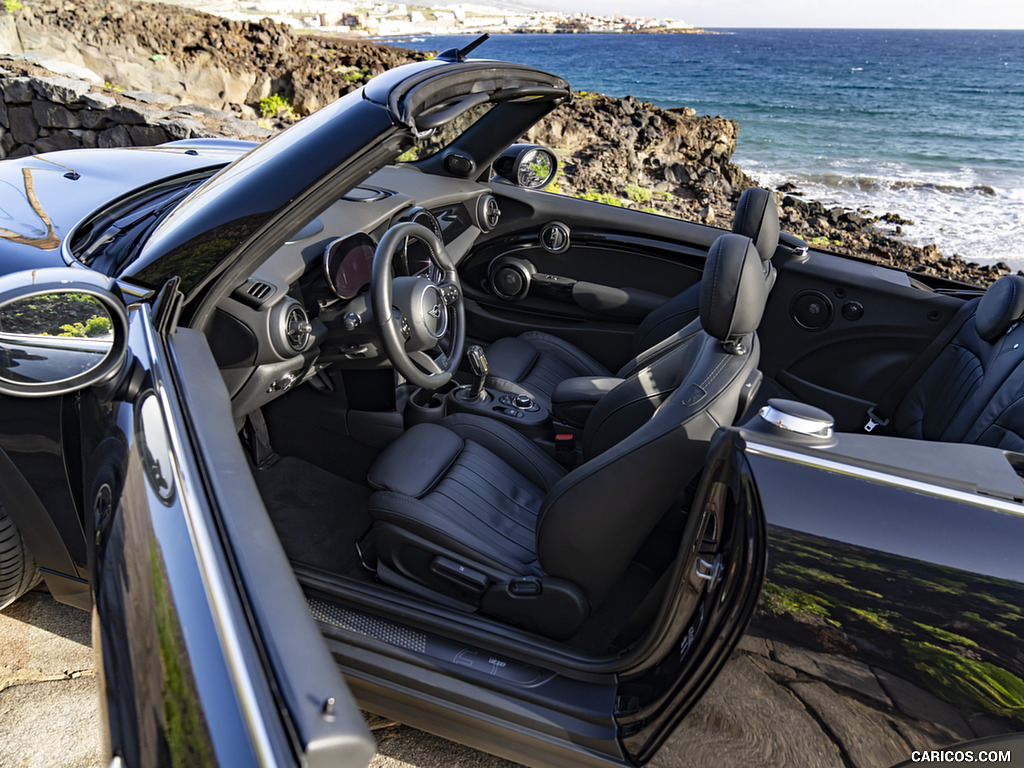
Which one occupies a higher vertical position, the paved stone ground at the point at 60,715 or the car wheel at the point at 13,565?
the car wheel at the point at 13,565

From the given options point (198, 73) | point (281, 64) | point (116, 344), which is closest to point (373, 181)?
point (116, 344)

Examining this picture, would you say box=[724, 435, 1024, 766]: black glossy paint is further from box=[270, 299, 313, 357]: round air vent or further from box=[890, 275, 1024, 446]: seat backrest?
box=[270, 299, 313, 357]: round air vent

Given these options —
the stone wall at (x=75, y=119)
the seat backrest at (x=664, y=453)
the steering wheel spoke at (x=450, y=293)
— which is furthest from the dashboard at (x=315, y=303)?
the stone wall at (x=75, y=119)

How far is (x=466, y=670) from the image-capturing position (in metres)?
1.72

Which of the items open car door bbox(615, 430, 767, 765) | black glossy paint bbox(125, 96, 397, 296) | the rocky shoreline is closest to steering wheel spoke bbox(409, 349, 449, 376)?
black glossy paint bbox(125, 96, 397, 296)

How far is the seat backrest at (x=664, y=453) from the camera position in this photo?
161cm

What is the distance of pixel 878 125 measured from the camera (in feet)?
95.5

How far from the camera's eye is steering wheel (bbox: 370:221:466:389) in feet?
6.77

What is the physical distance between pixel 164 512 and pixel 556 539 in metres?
1.01

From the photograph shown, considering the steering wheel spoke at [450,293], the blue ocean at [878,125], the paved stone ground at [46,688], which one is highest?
the steering wheel spoke at [450,293]

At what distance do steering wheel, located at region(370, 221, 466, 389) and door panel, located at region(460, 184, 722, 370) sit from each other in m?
1.16

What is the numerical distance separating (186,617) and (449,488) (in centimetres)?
122

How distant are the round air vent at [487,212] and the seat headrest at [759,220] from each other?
1332 millimetres

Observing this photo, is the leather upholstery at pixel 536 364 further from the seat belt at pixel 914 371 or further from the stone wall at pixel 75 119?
the stone wall at pixel 75 119
